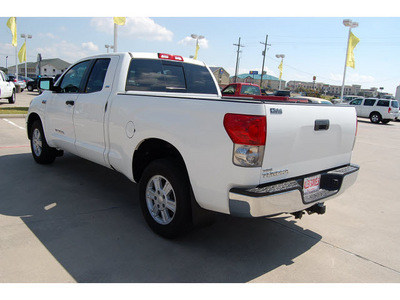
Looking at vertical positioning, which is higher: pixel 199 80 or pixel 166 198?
pixel 199 80

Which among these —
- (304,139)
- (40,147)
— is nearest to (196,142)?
(304,139)

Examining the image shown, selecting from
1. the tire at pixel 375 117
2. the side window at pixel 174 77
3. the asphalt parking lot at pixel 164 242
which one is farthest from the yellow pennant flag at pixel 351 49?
the side window at pixel 174 77

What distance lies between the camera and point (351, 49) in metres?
23.0

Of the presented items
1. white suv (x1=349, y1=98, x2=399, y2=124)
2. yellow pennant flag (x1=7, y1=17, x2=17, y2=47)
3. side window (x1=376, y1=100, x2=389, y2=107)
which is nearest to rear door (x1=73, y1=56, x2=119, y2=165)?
yellow pennant flag (x1=7, y1=17, x2=17, y2=47)

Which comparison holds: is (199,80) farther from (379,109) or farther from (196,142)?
(379,109)

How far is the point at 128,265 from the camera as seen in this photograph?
2.92 m

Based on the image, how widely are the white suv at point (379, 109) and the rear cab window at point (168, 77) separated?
2168cm

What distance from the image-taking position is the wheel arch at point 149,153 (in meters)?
3.54

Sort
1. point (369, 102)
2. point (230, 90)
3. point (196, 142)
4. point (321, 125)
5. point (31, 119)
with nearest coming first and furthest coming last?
1. point (196, 142)
2. point (321, 125)
3. point (31, 119)
4. point (230, 90)
5. point (369, 102)

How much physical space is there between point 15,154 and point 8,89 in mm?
11937

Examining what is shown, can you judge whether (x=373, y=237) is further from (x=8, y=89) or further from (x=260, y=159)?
(x=8, y=89)

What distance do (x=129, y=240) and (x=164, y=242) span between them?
0.37 metres
